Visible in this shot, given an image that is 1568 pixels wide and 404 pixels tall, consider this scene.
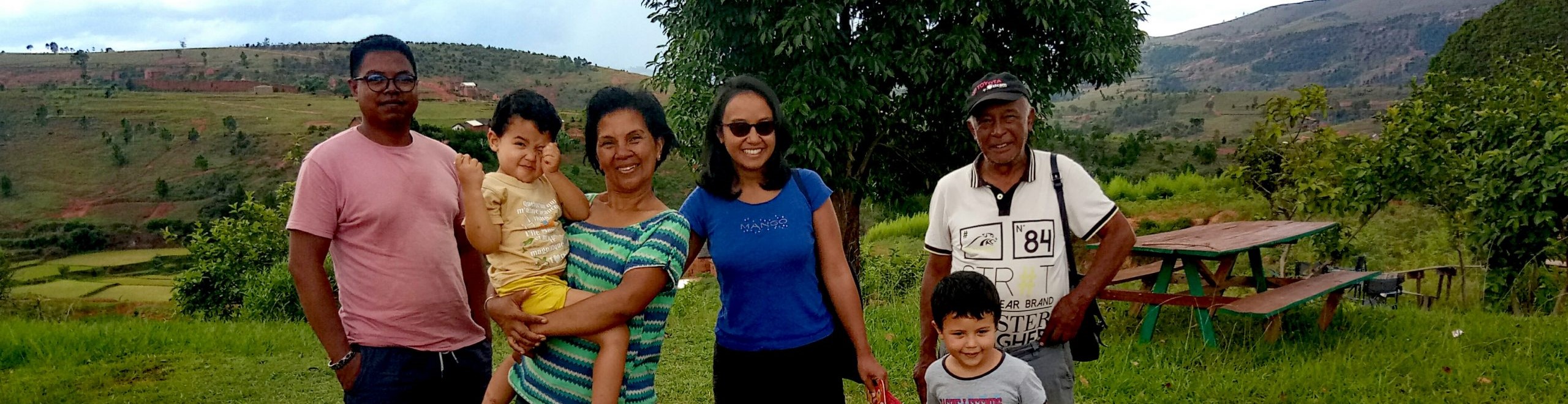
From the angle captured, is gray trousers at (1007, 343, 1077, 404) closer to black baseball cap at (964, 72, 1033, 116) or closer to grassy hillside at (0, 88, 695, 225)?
black baseball cap at (964, 72, 1033, 116)

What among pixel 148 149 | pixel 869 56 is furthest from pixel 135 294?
pixel 869 56

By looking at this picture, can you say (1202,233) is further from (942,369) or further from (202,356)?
(202,356)

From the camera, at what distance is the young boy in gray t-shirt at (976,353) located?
2176mm

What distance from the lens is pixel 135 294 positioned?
33938 millimetres

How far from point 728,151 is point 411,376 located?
1035mm

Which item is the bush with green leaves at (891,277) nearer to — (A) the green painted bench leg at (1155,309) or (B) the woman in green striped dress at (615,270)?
(A) the green painted bench leg at (1155,309)

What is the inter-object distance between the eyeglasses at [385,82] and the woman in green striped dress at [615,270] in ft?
2.07

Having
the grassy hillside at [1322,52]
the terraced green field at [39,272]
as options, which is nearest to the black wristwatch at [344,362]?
the terraced green field at [39,272]

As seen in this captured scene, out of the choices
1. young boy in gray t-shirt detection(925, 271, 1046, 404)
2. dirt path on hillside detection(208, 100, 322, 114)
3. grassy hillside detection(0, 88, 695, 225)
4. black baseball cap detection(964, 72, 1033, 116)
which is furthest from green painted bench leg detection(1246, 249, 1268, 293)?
dirt path on hillside detection(208, 100, 322, 114)

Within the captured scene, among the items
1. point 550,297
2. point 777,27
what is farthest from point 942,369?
point 777,27

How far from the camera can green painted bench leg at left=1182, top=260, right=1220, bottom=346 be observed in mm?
5180

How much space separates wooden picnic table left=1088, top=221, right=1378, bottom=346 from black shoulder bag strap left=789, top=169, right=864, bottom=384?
269 centimetres

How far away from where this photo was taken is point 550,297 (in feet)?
6.38

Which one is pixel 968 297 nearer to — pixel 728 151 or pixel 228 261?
pixel 728 151
